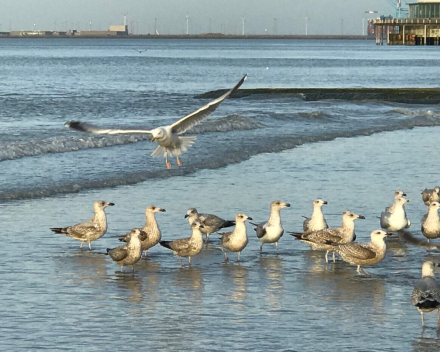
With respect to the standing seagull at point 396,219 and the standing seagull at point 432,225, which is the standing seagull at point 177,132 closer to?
the standing seagull at point 396,219

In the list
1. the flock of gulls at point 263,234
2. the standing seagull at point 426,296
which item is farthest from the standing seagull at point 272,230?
the standing seagull at point 426,296

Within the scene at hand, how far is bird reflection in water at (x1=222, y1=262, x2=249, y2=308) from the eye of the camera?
977cm

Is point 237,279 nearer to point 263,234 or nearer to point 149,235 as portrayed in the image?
point 263,234

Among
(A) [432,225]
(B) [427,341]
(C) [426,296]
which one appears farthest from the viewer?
(A) [432,225]

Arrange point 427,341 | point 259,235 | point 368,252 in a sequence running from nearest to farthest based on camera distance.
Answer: point 427,341 < point 368,252 < point 259,235

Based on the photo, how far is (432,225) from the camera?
12.3 m

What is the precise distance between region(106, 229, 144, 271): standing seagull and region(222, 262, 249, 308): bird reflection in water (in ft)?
3.43

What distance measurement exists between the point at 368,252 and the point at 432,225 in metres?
1.92

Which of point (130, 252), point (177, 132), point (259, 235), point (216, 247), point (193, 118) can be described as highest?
point (193, 118)

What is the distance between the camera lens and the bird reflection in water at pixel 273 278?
9.60 meters

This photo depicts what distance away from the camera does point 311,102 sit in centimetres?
4375

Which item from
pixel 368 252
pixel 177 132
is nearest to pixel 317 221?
pixel 368 252

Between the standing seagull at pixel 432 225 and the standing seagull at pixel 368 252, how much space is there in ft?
5.61

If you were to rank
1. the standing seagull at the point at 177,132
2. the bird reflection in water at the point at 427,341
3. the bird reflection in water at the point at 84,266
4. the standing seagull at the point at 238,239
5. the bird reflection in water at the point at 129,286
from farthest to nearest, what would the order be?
the standing seagull at the point at 177,132, the standing seagull at the point at 238,239, the bird reflection in water at the point at 84,266, the bird reflection in water at the point at 129,286, the bird reflection in water at the point at 427,341
